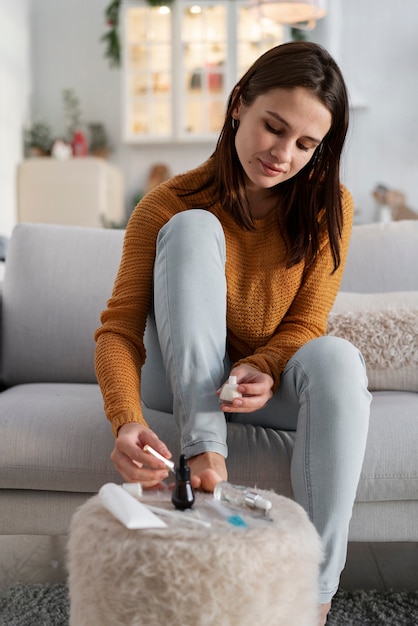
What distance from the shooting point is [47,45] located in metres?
5.82

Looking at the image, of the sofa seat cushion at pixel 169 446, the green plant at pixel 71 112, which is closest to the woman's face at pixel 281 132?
the sofa seat cushion at pixel 169 446

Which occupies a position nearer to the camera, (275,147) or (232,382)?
(232,382)

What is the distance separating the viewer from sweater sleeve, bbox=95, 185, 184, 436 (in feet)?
3.75

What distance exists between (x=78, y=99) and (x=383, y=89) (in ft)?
7.54

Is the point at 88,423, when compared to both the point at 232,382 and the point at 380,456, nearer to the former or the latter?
the point at 232,382

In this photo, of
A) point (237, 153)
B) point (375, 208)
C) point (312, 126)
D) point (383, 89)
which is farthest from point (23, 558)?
point (383, 89)

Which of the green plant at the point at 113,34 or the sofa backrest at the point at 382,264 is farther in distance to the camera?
the green plant at the point at 113,34

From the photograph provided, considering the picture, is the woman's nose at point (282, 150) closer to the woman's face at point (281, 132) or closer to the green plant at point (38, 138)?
the woman's face at point (281, 132)

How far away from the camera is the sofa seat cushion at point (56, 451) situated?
1358mm

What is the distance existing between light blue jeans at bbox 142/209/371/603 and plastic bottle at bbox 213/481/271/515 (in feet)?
0.54

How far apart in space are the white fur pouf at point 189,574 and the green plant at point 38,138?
5118 mm

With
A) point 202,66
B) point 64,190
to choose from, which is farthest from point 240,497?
point 202,66

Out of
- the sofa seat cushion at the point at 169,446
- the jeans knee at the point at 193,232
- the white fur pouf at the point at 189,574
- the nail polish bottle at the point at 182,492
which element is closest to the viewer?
the white fur pouf at the point at 189,574

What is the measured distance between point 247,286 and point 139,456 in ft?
1.71
